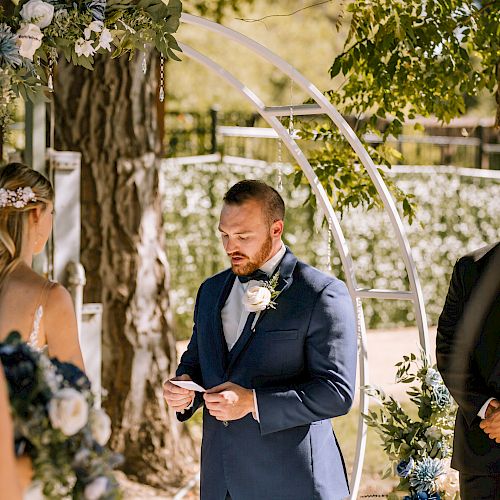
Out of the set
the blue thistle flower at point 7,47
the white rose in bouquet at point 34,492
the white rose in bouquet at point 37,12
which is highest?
the white rose in bouquet at point 37,12

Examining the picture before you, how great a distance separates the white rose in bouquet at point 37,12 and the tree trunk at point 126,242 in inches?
113

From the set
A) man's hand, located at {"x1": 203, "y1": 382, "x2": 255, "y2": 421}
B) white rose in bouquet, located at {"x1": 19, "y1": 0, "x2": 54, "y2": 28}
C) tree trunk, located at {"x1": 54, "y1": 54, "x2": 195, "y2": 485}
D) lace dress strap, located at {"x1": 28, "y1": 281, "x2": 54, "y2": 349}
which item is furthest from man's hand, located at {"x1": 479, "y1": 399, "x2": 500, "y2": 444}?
tree trunk, located at {"x1": 54, "y1": 54, "x2": 195, "y2": 485}

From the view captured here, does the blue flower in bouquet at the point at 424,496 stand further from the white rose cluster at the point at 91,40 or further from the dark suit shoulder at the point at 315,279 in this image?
the white rose cluster at the point at 91,40

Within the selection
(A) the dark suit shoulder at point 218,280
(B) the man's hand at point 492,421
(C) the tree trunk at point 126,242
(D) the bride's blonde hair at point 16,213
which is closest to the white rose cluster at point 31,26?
(D) the bride's blonde hair at point 16,213

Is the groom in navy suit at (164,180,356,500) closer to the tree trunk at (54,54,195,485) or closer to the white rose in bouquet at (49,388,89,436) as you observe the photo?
the white rose in bouquet at (49,388,89,436)

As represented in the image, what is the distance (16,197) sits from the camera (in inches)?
120

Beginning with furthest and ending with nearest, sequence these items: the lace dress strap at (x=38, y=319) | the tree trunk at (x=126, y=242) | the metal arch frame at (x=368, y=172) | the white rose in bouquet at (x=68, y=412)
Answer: the tree trunk at (x=126, y=242), the metal arch frame at (x=368, y=172), the lace dress strap at (x=38, y=319), the white rose in bouquet at (x=68, y=412)

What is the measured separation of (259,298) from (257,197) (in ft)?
1.16

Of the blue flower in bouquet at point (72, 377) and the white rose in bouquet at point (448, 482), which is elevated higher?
the blue flower in bouquet at point (72, 377)

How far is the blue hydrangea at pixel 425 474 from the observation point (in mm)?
3633

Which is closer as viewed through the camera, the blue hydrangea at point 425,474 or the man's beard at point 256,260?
the man's beard at point 256,260

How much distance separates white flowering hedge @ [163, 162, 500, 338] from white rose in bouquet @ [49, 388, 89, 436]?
7793 millimetres

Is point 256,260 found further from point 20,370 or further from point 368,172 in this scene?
point 20,370

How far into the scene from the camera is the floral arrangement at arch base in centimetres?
367
